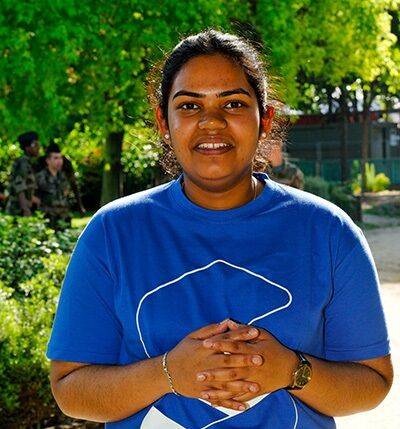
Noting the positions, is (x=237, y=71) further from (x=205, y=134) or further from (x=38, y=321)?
(x=38, y=321)

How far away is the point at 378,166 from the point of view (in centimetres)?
3709

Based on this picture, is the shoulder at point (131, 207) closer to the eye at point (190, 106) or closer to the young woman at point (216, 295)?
the young woman at point (216, 295)

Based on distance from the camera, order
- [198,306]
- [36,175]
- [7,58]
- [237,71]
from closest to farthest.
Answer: [198,306], [237,71], [36,175], [7,58]

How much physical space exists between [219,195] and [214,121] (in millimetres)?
189

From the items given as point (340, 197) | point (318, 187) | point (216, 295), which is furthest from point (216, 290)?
point (340, 197)

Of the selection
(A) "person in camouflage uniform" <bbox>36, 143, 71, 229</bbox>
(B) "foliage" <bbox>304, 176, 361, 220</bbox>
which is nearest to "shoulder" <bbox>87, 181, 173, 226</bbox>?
(A) "person in camouflage uniform" <bbox>36, 143, 71, 229</bbox>

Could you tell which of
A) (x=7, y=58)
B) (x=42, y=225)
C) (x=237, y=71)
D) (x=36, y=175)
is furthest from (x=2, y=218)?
(x=237, y=71)

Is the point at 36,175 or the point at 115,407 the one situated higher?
the point at 115,407

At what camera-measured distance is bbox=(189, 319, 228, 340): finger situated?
2041 mm

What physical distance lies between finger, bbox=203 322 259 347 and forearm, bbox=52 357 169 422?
148 mm

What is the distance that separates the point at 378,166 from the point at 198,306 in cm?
3570

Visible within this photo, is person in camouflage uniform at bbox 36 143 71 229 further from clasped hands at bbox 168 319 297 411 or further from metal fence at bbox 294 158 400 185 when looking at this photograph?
metal fence at bbox 294 158 400 185

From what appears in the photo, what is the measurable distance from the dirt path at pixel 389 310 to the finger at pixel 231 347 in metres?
1.43

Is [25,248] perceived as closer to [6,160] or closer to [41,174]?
[41,174]
